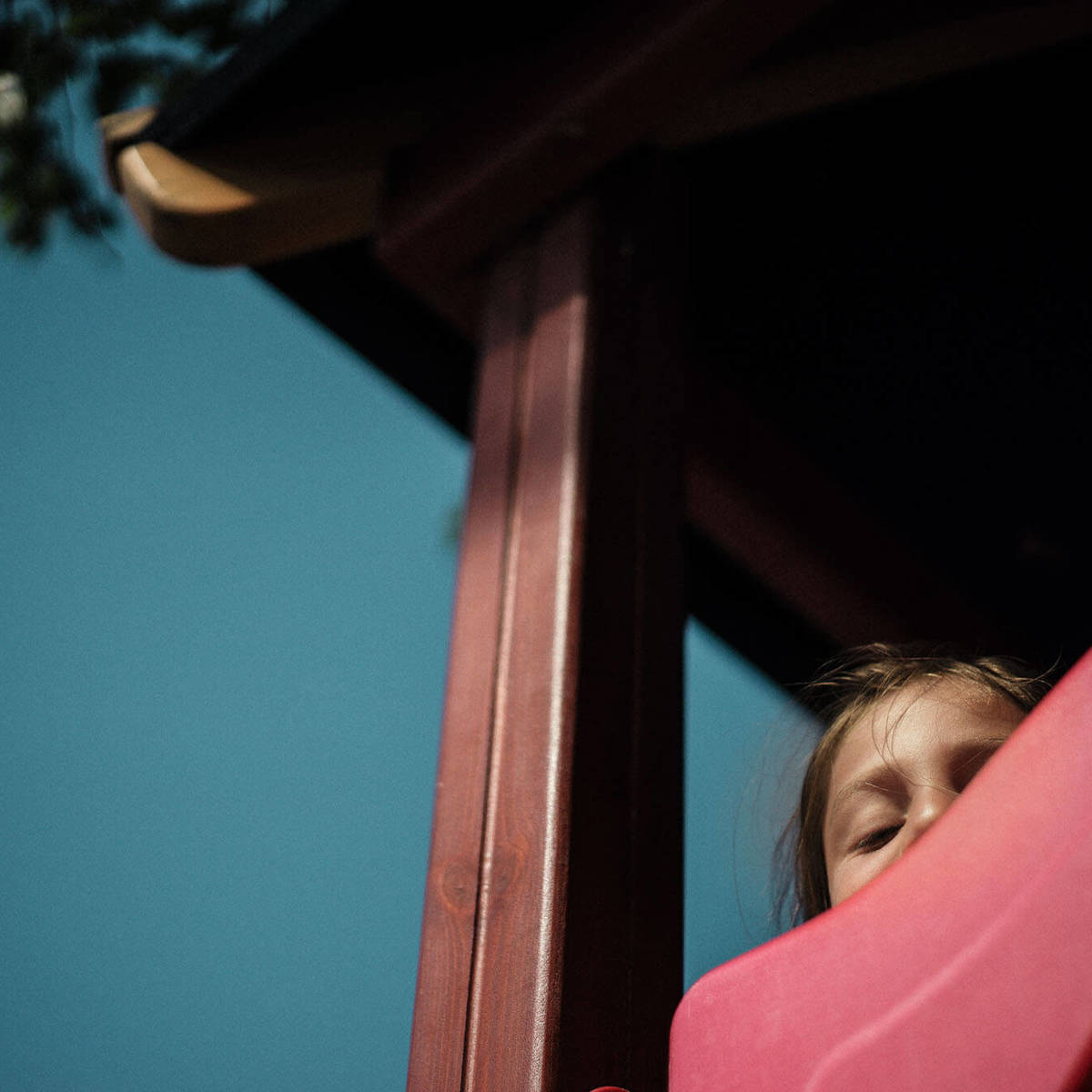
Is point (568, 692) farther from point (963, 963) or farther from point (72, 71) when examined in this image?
A: point (72, 71)

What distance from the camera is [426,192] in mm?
967

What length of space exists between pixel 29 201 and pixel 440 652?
35.3 inches

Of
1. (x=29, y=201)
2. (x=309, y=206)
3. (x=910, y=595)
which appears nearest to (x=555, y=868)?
(x=309, y=206)

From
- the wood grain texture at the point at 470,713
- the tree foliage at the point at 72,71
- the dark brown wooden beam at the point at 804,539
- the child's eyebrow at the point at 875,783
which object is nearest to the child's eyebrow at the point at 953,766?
the child's eyebrow at the point at 875,783

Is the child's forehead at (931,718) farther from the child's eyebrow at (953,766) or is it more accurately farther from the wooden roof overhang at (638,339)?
the wooden roof overhang at (638,339)

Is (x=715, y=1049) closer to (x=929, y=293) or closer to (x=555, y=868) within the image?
(x=555, y=868)

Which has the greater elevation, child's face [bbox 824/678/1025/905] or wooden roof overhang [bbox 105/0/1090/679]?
wooden roof overhang [bbox 105/0/1090/679]

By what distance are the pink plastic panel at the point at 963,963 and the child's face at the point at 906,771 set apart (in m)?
0.27

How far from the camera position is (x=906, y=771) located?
718mm

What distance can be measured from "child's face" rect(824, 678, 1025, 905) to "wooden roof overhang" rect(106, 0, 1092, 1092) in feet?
0.37

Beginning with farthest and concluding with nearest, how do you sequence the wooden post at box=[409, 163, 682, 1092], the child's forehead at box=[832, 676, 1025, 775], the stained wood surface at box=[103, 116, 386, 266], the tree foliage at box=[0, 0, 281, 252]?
the tree foliage at box=[0, 0, 281, 252] → the stained wood surface at box=[103, 116, 386, 266] → the child's forehead at box=[832, 676, 1025, 775] → the wooden post at box=[409, 163, 682, 1092]

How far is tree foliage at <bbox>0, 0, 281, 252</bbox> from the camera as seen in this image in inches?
58.1

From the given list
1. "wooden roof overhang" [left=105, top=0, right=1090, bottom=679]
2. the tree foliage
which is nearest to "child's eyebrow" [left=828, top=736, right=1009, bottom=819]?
"wooden roof overhang" [left=105, top=0, right=1090, bottom=679]

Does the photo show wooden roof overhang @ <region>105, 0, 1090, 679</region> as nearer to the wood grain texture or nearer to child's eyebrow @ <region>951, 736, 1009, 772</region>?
the wood grain texture
